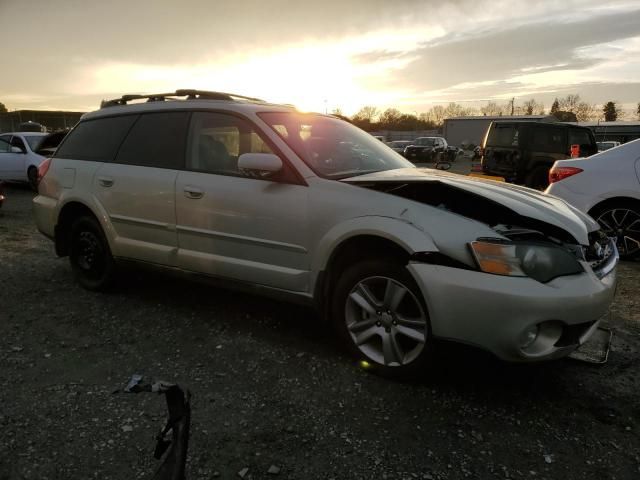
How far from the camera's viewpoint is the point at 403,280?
2.78 meters

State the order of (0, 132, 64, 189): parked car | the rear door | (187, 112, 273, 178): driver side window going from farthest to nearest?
(0, 132, 64, 189): parked car → the rear door → (187, 112, 273, 178): driver side window

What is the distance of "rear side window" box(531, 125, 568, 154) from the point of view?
10.7 m

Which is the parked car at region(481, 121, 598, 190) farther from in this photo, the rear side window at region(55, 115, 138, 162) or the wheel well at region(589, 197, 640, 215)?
the rear side window at region(55, 115, 138, 162)

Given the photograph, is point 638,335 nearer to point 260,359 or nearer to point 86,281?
point 260,359

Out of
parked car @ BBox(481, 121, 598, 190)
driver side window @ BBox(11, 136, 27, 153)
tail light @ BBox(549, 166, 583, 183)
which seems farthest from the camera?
driver side window @ BBox(11, 136, 27, 153)

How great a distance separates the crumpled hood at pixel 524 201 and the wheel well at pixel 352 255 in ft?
1.22

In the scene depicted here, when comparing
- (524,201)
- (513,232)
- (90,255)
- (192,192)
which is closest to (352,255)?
(513,232)

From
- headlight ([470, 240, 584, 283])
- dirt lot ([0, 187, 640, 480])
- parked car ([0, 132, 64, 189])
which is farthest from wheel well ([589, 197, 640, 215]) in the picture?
parked car ([0, 132, 64, 189])

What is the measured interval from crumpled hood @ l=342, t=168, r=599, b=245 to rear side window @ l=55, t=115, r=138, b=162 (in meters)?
2.30

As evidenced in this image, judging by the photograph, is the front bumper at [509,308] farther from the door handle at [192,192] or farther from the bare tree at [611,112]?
the bare tree at [611,112]

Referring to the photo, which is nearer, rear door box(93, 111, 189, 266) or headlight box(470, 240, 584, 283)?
headlight box(470, 240, 584, 283)

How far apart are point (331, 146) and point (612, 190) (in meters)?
3.88

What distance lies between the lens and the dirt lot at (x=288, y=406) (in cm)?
225

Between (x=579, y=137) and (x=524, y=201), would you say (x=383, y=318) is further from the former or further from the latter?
(x=579, y=137)
